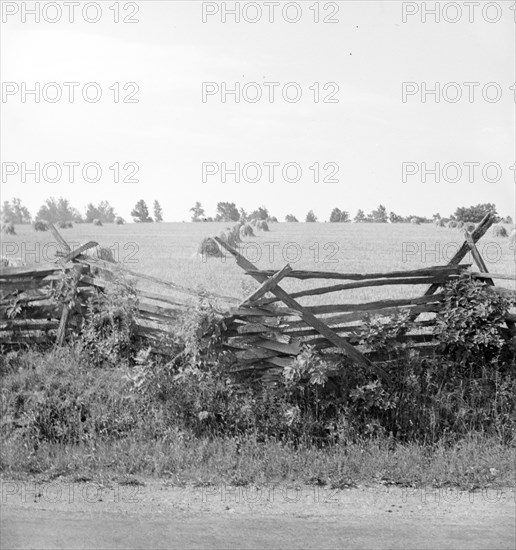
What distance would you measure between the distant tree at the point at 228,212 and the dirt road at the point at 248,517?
90.1 feet

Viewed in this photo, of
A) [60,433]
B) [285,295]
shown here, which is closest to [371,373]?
[285,295]

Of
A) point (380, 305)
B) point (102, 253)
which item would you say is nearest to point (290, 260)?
point (102, 253)

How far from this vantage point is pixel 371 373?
713cm

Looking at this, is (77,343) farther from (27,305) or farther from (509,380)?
(509,380)

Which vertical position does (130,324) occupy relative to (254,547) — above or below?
above

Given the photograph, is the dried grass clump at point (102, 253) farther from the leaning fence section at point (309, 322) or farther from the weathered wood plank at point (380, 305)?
the weathered wood plank at point (380, 305)

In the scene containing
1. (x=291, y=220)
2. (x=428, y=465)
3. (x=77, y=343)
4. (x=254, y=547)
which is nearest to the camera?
(x=254, y=547)

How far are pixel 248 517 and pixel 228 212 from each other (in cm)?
2980

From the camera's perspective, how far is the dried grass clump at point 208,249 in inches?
691

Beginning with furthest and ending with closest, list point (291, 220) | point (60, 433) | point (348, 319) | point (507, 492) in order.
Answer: point (291, 220), point (348, 319), point (60, 433), point (507, 492)

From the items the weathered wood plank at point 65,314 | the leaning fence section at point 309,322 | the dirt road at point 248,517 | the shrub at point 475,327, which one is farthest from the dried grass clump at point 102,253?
the dirt road at point 248,517

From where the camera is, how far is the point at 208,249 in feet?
57.9

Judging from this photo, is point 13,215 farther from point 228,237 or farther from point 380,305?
point 380,305

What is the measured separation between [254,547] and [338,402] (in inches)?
101
